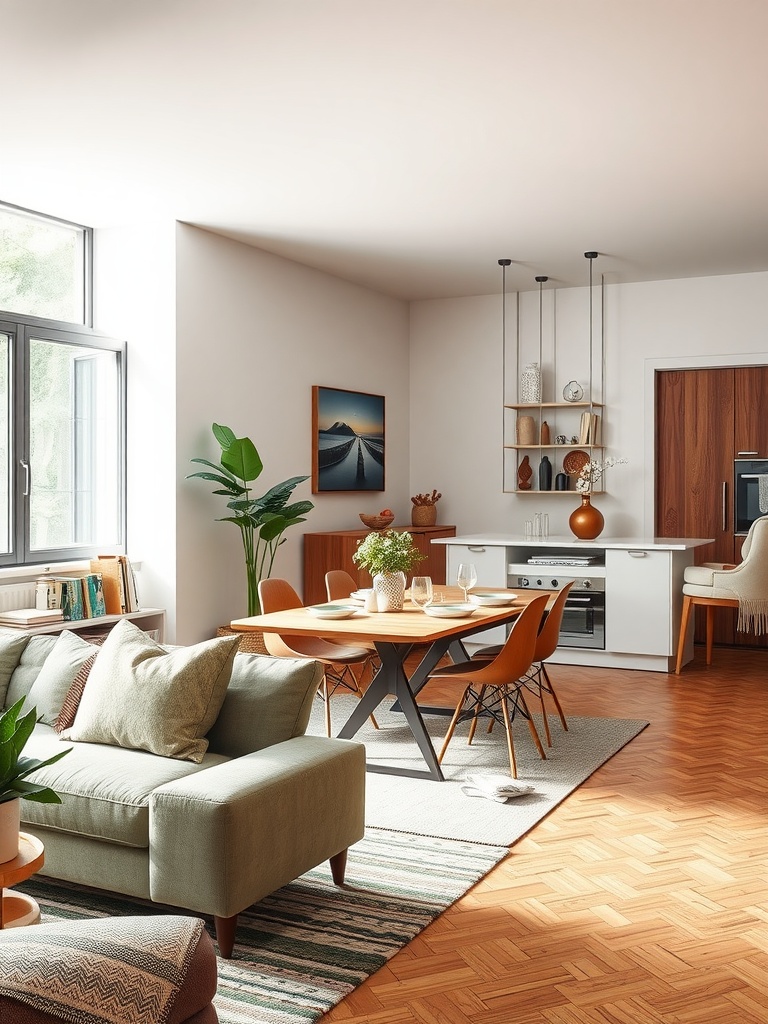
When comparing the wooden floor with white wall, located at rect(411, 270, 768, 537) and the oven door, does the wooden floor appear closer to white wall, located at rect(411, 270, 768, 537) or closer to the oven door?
the oven door

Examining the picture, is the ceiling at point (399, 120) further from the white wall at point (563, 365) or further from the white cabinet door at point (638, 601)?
the white cabinet door at point (638, 601)

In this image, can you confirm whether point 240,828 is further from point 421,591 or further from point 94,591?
point 94,591

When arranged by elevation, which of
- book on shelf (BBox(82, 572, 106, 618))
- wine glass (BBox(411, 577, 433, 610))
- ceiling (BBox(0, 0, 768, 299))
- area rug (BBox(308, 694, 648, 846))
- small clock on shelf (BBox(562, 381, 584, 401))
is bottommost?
area rug (BBox(308, 694, 648, 846))

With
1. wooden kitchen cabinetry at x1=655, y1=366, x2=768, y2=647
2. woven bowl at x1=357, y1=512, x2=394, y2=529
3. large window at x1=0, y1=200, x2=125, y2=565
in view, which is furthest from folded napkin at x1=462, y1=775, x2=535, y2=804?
wooden kitchen cabinetry at x1=655, y1=366, x2=768, y2=647

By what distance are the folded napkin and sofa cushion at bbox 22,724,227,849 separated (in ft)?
4.50

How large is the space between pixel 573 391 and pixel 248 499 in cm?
308

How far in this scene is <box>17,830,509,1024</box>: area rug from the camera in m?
2.62

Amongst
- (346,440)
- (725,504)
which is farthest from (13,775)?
(725,504)

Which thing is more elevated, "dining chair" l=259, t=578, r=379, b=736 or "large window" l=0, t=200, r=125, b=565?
"large window" l=0, t=200, r=125, b=565

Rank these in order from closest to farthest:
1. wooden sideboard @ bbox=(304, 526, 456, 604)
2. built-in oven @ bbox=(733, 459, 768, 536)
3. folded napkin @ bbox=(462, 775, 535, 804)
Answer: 1. folded napkin @ bbox=(462, 775, 535, 804)
2. wooden sideboard @ bbox=(304, 526, 456, 604)
3. built-in oven @ bbox=(733, 459, 768, 536)

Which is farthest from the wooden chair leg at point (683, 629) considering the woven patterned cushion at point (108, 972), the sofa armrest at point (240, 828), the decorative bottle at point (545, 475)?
the woven patterned cushion at point (108, 972)

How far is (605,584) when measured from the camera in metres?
7.24

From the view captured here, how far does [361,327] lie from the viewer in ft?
27.6

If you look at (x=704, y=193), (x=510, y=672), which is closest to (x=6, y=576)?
(x=510, y=672)
